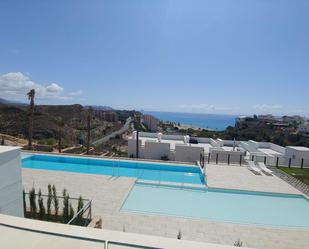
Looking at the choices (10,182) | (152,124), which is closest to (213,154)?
(10,182)

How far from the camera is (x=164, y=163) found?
43.5ft

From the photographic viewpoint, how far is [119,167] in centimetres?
1254

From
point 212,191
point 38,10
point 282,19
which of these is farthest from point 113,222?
point 282,19

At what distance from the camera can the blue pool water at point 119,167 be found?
11.9 meters

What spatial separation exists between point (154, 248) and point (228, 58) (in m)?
16.7

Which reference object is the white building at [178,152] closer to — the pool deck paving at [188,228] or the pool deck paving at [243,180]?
the pool deck paving at [243,180]

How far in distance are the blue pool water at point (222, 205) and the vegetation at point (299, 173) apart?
2.50m

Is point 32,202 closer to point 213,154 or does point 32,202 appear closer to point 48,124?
point 213,154

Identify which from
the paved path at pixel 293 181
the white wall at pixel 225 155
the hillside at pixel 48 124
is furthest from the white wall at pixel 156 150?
the hillside at pixel 48 124

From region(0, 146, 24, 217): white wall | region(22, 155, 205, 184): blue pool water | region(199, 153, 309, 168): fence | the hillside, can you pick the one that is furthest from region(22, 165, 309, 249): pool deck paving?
the hillside

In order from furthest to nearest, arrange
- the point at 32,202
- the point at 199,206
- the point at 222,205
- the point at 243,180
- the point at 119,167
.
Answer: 1. the point at 119,167
2. the point at 243,180
3. the point at 222,205
4. the point at 199,206
5. the point at 32,202

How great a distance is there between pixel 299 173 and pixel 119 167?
9.61m

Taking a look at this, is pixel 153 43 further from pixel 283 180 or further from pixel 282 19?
pixel 283 180

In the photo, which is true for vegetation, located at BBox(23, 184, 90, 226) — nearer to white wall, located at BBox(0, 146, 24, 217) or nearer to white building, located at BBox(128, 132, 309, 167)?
white wall, located at BBox(0, 146, 24, 217)
